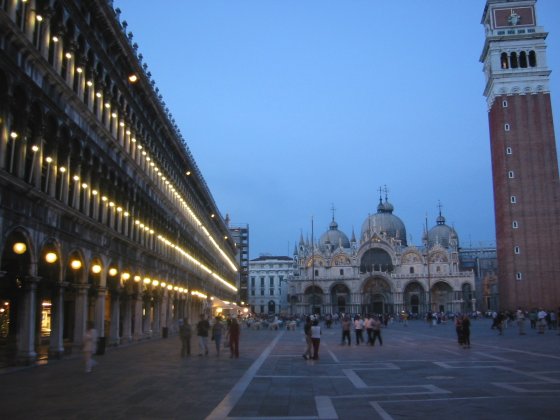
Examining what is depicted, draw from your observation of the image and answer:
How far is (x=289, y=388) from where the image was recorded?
52.3 feet

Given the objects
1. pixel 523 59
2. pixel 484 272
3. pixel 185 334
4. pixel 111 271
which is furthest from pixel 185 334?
pixel 484 272

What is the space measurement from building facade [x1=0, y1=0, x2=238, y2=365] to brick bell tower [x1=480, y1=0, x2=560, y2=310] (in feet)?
165

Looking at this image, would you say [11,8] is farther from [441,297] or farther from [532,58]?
[441,297]

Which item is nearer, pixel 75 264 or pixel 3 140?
pixel 3 140

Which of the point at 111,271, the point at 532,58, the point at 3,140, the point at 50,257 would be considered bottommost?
the point at 111,271

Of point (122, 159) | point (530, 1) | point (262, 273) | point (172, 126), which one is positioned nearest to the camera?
point (122, 159)

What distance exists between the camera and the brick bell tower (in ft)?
259

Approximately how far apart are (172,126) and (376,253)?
85.9m

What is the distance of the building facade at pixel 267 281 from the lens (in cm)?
17412

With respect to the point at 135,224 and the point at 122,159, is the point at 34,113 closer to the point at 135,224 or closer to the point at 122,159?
the point at 122,159

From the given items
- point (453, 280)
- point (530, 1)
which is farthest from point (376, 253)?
point (530, 1)

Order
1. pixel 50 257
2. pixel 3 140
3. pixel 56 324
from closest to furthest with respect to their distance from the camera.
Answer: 1. pixel 3 140
2. pixel 50 257
3. pixel 56 324

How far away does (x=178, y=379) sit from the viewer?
17.7 meters

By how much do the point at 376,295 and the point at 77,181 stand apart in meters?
105
